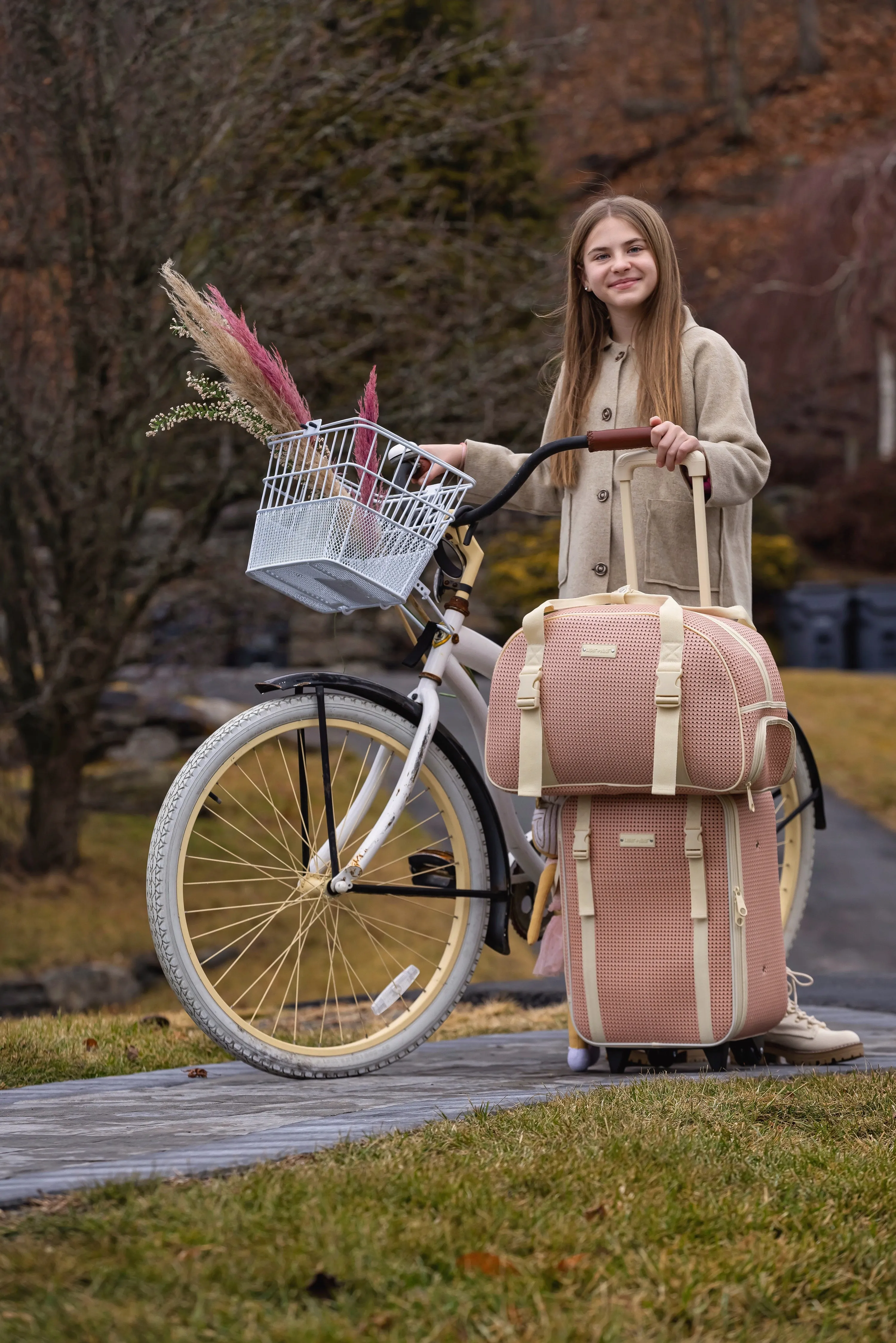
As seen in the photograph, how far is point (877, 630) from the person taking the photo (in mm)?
15422

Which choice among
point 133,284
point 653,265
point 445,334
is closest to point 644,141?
point 445,334

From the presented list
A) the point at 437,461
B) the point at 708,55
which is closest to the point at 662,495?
the point at 437,461

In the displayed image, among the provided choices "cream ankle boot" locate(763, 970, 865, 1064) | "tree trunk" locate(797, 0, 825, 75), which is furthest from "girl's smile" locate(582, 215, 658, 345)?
"tree trunk" locate(797, 0, 825, 75)

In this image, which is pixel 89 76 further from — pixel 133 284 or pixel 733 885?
pixel 733 885

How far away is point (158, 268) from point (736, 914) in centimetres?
480

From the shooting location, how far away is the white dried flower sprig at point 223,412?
3.12 m

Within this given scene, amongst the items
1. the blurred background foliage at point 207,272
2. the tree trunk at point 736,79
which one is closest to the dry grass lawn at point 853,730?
the blurred background foliage at point 207,272

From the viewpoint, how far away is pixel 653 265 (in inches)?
138

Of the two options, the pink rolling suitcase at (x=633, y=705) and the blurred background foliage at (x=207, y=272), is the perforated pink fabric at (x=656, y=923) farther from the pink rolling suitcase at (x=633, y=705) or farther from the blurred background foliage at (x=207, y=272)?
the blurred background foliage at (x=207, y=272)

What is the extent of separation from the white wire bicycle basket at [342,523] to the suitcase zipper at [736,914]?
79cm

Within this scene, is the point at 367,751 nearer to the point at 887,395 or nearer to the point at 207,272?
the point at 207,272

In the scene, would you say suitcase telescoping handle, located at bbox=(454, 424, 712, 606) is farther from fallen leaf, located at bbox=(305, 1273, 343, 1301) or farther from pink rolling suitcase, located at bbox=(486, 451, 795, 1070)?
fallen leaf, located at bbox=(305, 1273, 343, 1301)

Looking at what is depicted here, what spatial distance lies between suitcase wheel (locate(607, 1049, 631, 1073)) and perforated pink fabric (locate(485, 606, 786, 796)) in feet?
1.98

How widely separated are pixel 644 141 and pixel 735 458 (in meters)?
27.0
